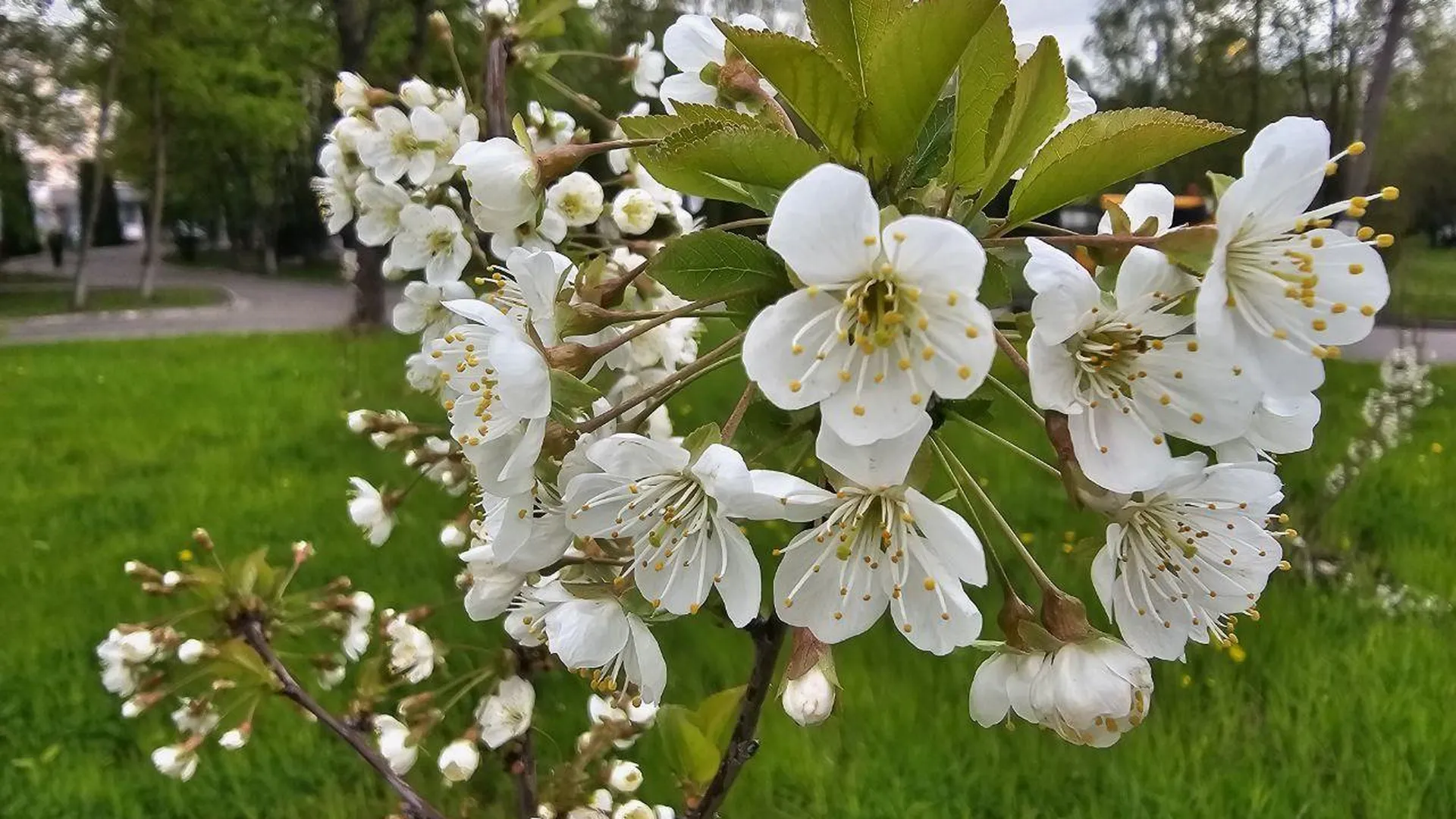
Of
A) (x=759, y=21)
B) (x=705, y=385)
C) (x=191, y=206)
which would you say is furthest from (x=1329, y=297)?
(x=191, y=206)

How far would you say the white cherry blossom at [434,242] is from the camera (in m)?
Answer: 1.18

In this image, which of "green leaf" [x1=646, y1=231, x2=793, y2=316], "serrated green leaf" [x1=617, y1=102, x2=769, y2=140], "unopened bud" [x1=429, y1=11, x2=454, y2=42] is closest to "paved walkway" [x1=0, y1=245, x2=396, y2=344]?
"unopened bud" [x1=429, y1=11, x2=454, y2=42]

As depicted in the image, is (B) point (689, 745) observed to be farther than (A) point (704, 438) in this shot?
Yes

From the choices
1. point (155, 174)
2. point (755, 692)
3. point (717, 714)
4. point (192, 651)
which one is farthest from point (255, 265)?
point (755, 692)

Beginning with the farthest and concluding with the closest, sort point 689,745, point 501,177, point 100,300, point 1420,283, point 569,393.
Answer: point 100,300 < point 1420,283 < point 689,745 < point 501,177 < point 569,393

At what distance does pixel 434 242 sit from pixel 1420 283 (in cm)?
530

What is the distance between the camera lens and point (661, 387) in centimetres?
63

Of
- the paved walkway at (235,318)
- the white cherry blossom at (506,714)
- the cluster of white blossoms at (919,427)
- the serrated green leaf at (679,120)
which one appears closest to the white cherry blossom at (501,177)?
the cluster of white blossoms at (919,427)

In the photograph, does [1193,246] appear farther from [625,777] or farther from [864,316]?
[625,777]

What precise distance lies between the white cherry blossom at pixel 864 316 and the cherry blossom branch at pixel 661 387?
10 cm

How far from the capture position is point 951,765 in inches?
76.5

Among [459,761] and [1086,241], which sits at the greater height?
[1086,241]

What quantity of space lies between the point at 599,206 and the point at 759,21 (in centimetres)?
42

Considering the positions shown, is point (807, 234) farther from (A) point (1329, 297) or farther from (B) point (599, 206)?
(B) point (599, 206)
